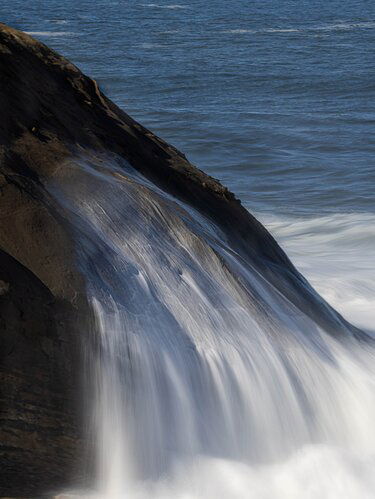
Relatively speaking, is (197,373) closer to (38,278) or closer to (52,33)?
(38,278)

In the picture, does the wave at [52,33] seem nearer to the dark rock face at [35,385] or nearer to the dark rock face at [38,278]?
→ the dark rock face at [38,278]

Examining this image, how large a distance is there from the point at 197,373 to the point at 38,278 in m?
0.70

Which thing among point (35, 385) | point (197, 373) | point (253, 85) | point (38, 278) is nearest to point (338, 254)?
point (197, 373)

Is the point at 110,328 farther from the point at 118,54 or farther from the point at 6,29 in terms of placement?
the point at 118,54

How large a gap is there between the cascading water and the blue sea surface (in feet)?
20.4

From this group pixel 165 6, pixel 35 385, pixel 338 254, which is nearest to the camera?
pixel 35 385

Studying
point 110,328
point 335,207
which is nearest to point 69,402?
point 110,328

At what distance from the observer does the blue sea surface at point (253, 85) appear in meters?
11.9

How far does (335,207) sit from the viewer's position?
10695 millimetres

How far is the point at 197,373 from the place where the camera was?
12.4ft

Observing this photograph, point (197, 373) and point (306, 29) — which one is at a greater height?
point (306, 29)

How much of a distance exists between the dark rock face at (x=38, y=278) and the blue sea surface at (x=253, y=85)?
19.8 feet

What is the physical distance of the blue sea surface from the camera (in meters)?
11.9

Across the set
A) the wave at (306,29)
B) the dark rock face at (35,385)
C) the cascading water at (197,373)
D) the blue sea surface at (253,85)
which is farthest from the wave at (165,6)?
the dark rock face at (35,385)
